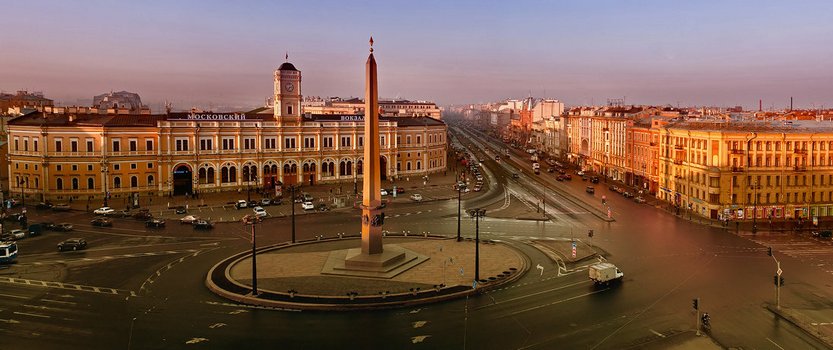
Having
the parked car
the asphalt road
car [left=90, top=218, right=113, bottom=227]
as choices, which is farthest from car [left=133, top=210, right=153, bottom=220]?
the parked car

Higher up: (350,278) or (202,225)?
(202,225)

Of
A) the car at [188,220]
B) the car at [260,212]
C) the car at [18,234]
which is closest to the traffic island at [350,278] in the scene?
the car at [188,220]

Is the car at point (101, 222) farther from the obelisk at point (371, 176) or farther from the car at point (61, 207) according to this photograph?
the obelisk at point (371, 176)

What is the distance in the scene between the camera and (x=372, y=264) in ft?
136

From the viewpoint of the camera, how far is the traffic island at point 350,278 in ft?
116

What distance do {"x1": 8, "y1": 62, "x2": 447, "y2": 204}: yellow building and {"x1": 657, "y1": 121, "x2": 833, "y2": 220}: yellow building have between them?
2060 inches

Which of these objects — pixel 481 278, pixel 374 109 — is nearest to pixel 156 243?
pixel 374 109

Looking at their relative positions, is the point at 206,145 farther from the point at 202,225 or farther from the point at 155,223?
the point at 202,225

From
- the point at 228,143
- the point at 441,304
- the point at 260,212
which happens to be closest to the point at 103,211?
the point at 260,212

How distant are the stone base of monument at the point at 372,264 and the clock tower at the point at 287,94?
179ft

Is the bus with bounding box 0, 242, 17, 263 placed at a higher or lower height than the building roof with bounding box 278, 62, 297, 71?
lower

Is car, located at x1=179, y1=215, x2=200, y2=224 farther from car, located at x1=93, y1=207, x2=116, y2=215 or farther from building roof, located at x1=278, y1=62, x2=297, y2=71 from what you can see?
building roof, located at x1=278, y1=62, x2=297, y2=71

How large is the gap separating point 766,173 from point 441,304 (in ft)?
160

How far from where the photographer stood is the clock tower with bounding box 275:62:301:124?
9544 cm
